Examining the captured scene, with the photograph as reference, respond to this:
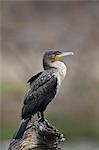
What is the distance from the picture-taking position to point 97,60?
1823 centimetres

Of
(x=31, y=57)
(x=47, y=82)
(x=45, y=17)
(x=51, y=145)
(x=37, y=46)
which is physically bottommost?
(x=51, y=145)

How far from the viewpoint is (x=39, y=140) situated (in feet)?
17.5

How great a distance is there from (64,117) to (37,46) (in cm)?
242

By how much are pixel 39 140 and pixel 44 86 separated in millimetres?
1862

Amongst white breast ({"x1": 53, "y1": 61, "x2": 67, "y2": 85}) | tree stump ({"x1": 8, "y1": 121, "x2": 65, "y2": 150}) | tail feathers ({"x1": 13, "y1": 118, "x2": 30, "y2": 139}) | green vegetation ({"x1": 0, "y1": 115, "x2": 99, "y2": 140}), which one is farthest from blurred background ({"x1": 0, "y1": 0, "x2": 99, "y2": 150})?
tree stump ({"x1": 8, "y1": 121, "x2": 65, "y2": 150})

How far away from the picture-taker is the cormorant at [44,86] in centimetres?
689

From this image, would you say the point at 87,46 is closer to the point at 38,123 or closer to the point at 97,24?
the point at 97,24

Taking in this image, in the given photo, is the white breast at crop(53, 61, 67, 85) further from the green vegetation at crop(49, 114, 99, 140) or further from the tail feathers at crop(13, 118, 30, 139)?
the green vegetation at crop(49, 114, 99, 140)

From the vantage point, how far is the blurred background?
16422 millimetres

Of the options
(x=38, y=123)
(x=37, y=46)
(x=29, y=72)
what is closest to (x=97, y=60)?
(x=29, y=72)

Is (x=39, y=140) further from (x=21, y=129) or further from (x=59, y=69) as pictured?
(x=59, y=69)

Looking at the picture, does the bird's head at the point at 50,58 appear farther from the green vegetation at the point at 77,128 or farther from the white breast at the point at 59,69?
the green vegetation at the point at 77,128

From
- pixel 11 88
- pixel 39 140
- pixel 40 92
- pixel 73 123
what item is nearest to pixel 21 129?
pixel 40 92

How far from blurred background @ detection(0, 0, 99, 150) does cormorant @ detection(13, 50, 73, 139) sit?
7740mm
